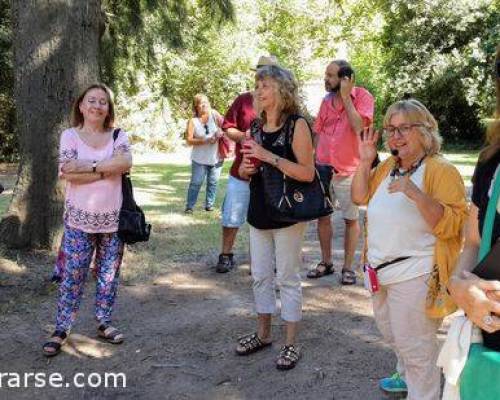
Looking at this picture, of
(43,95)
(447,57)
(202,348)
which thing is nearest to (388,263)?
(202,348)

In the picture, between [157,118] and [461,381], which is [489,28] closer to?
[157,118]

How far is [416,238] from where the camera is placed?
3.04m

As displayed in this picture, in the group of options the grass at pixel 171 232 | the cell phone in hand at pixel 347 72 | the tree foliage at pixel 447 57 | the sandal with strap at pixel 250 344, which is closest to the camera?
the sandal with strap at pixel 250 344

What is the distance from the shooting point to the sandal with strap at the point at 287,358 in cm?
400

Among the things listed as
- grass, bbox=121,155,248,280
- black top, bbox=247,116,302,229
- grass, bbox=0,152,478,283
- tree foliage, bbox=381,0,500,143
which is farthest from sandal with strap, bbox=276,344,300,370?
tree foliage, bbox=381,0,500,143

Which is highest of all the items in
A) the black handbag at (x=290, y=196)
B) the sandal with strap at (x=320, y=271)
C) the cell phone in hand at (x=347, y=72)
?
the cell phone in hand at (x=347, y=72)

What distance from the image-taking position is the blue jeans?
9.70 meters

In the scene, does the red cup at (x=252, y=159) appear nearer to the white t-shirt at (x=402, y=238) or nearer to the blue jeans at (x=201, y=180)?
the white t-shirt at (x=402, y=238)

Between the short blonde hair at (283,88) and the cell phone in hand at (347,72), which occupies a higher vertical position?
the cell phone in hand at (347,72)

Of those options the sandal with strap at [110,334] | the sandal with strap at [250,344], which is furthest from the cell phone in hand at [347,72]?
the sandal with strap at [110,334]

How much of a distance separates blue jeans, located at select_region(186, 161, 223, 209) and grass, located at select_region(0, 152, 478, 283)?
185 mm

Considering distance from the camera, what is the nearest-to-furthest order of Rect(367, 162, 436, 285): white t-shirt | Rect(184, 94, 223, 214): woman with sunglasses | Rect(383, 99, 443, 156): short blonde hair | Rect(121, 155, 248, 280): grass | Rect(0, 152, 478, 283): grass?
Rect(367, 162, 436, 285): white t-shirt
Rect(383, 99, 443, 156): short blonde hair
Rect(0, 152, 478, 283): grass
Rect(121, 155, 248, 280): grass
Rect(184, 94, 223, 214): woman with sunglasses

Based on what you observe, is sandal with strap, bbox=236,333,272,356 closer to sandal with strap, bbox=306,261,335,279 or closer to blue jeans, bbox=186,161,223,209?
sandal with strap, bbox=306,261,335,279

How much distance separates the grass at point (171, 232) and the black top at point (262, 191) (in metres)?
2.44
